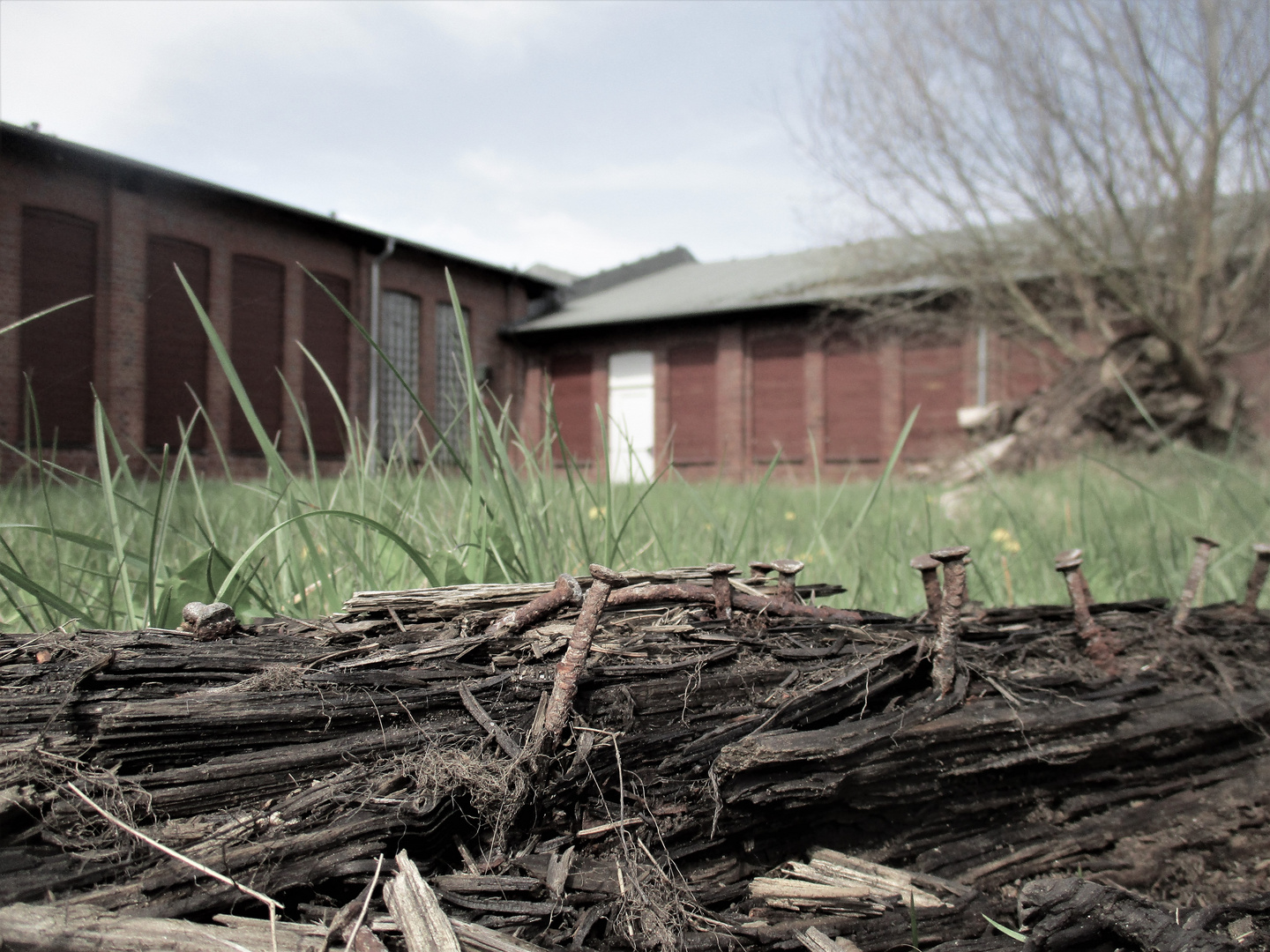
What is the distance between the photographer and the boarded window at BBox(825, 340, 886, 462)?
1900 cm

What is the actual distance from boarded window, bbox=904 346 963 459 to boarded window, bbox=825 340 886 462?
0.74 metres

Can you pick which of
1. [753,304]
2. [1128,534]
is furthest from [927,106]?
[1128,534]

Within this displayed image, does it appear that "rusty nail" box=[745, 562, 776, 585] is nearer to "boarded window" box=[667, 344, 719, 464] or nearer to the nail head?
the nail head

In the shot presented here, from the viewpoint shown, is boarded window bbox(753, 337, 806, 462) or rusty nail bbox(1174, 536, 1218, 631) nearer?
rusty nail bbox(1174, 536, 1218, 631)

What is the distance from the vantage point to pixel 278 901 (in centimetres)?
64

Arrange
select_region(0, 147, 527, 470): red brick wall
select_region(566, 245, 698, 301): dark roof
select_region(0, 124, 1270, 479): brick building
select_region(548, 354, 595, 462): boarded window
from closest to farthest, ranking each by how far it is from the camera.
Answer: select_region(0, 147, 527, 470): red brick wall < select_region(0, 124, 1270, 479): brick building < select_region(548, 354, 595, 462): boarded window < select_region(566, 245, 698, 301): dark roof

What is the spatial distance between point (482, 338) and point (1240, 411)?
57.2 ft

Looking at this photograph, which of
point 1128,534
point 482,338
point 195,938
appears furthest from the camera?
point 482,338

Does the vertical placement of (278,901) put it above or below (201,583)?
below

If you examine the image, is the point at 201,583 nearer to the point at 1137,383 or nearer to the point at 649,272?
the point at 1137,383

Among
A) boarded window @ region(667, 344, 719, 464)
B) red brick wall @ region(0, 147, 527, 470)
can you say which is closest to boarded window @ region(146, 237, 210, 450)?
red brick wall @ region(0, 147, 527, 470)

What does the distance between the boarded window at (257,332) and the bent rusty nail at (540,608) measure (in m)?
15.6

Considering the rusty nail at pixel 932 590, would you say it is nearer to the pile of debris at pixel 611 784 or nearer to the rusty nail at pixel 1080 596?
the pile of debris at pixel 611 784

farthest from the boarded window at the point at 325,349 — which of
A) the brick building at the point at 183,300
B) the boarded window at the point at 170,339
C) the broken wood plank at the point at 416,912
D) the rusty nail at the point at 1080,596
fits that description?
the broken wood plank at the point at 416,912
